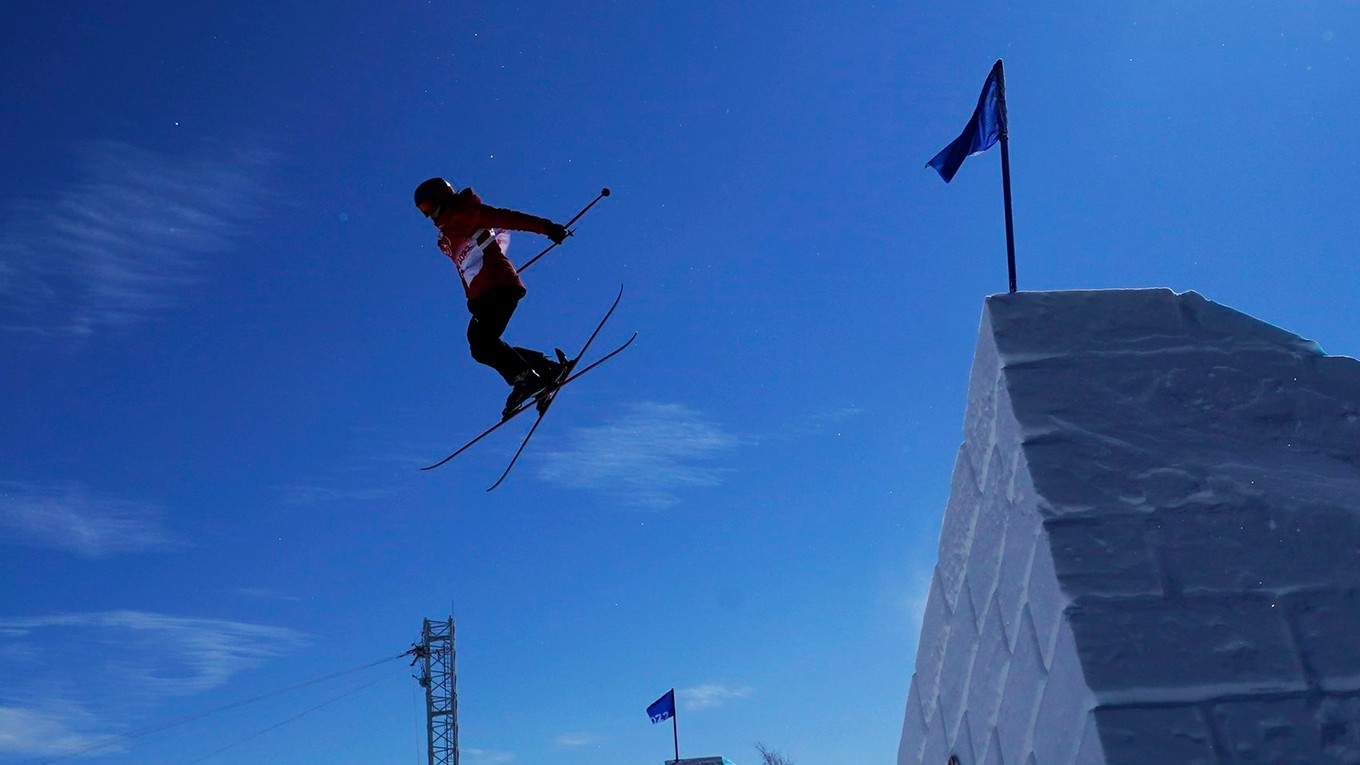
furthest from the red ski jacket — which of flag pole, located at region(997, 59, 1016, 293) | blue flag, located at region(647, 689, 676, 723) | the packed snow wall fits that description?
blue flag, located at region(647, 689, 676, 723)

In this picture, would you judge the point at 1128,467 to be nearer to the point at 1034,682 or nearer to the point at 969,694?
the point at 1034,682

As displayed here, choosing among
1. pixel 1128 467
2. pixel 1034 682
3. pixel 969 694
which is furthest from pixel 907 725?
pixel 1128 467

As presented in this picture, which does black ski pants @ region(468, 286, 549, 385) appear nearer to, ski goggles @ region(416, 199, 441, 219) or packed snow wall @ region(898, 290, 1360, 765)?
ski goggles @ region(416, 199, 441, 219)

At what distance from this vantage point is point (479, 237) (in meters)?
6.00

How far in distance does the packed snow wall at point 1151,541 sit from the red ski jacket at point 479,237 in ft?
13.9

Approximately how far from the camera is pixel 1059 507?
1624 millimetres

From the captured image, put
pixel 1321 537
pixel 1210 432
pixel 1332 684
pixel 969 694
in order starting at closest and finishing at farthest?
pixel 1332 684 < pixel 1321 537 < pixel 1210 432 < pixel 969 694

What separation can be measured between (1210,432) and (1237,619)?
39cm

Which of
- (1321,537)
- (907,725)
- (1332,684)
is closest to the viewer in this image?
(1332,684)

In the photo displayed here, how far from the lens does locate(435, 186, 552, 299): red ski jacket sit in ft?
19.3

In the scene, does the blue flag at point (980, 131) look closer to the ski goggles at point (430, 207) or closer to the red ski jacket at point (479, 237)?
the red ski jacket at point (479, 237)

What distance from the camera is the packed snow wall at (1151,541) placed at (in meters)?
1.44

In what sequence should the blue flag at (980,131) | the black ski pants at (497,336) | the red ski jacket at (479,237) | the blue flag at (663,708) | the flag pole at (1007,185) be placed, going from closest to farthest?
the flag pole at (1007,185)
the blue flag at (980,131)
the red ski jacket at (479,237)
the black ski pants at (497,336)
the blue flag at (663,708)

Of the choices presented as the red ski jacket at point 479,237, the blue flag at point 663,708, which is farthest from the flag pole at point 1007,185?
the blue flag at point 663,708
